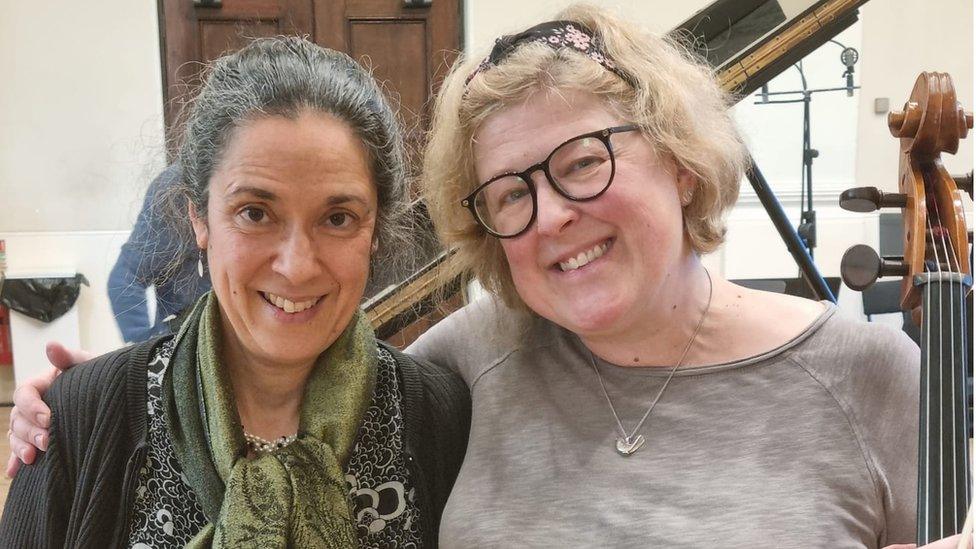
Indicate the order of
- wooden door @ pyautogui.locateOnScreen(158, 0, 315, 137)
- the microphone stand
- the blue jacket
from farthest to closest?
wooden door @ pyautogui.locateOnScreen(158, 0, 315, 137), the microphone stand, the blue jacket

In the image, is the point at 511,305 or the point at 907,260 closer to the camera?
the point at 907,260

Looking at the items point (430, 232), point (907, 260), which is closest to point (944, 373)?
point (907, 260)

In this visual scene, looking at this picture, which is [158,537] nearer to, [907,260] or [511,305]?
[511,305]

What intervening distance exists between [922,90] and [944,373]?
1.51 ft

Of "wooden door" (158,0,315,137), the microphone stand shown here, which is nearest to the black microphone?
the microphone stand

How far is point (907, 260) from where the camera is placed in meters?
1.25

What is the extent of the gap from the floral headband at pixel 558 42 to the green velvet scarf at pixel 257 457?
52 cm

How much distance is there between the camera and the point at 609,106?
1.20m

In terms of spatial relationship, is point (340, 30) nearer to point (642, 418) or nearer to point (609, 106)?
point (609, 106)

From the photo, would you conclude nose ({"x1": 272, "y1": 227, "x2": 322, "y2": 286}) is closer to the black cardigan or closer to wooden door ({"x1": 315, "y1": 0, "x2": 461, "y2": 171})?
the black cardigan

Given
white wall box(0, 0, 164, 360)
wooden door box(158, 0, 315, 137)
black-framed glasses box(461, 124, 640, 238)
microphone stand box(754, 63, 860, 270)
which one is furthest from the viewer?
white wall box(0, 0, 164, 360)

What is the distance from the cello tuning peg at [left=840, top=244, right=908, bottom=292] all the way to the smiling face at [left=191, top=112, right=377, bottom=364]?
71 cm

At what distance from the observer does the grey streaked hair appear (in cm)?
121

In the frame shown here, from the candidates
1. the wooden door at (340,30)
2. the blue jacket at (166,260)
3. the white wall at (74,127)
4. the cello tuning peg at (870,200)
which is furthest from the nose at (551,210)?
the white wall at (74,127)
